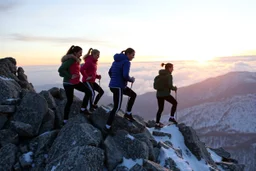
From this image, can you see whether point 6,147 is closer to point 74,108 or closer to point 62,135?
point 62,135

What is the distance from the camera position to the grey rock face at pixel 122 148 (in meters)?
13.4

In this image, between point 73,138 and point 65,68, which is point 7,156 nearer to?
point 73,138

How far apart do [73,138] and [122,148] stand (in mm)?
2985

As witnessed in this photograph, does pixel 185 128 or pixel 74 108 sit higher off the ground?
pixel 74 108

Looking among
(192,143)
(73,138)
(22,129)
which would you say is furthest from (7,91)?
(192,143)

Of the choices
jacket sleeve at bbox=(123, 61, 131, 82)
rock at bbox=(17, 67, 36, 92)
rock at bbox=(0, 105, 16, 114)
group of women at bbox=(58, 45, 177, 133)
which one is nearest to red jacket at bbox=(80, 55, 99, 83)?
group of women at bbox=(58, 45, 177, 133)

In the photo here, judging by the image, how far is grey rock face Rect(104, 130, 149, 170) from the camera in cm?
1341

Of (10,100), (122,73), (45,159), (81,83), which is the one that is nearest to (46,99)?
(10,100)

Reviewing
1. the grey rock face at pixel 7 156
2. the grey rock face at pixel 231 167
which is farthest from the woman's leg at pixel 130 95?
the grey rock face at pixel 231 167

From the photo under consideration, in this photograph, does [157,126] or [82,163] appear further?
[157,126]

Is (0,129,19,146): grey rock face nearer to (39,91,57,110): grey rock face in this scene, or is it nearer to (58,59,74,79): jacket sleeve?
(39,91,57,110): grey rock face

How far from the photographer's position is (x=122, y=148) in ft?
47.7

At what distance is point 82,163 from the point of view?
38.7 feet

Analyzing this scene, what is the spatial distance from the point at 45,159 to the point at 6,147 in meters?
2.51
